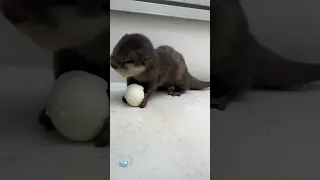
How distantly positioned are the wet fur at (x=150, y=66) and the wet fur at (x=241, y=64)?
41cm

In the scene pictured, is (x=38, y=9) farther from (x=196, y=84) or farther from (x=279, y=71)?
(x=196, y=84)

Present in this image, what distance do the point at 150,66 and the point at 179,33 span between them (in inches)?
9.8

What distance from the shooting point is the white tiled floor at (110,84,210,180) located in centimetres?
60

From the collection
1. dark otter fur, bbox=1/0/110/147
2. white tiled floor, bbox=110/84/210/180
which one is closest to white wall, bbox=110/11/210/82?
white tiled floor, bbox=110/84/210/180

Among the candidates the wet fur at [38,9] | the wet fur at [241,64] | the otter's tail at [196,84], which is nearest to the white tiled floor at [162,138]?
the otter's tail at [196,84]

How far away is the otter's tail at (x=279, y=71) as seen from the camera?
1.63 ft

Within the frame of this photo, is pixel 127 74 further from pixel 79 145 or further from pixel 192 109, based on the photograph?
pixel 79 145

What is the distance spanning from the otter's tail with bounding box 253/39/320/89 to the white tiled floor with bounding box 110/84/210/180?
0.18m

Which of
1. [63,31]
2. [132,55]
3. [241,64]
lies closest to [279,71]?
[241,64]

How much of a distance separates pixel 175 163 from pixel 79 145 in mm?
218

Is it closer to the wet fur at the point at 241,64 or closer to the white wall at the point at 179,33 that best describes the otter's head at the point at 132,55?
the white wall at the point at 179,33

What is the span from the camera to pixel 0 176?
438 millimetres

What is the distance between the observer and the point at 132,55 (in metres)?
0.91

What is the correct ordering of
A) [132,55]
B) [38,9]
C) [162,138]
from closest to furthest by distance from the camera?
[38,9] < [162,138] < [132,55]
